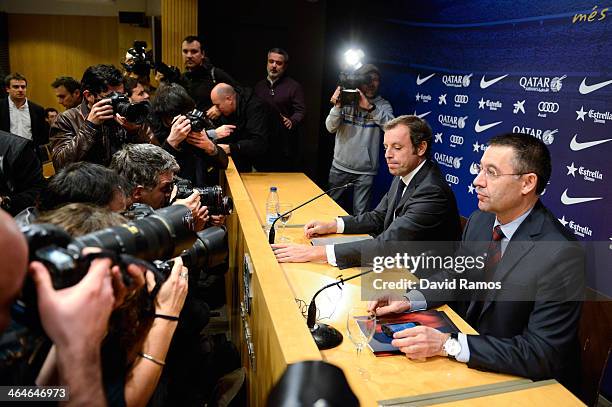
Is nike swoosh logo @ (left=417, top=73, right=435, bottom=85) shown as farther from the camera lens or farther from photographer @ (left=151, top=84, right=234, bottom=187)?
the camera lens

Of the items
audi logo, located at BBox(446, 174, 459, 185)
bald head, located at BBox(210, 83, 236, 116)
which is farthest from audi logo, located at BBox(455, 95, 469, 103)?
bald head, located at BBox(210, 83, 236, 116)

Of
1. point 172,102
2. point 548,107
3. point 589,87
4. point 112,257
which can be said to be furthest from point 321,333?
point 548,107

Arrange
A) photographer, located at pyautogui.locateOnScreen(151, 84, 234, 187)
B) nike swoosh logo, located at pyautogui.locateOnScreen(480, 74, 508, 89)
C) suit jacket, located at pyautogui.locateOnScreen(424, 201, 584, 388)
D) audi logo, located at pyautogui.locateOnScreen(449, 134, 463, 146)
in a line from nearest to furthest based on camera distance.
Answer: suit jacket, located at pyautogui.locateOnScreen(424, 201, 584, 388) < photographer, located at pyautogui.locateOnScreen(151, 84, 234, 187) < nike swoosh logo, located at pyautogui.locateOnScreen(480, 74, 508, 89) < audi logo, located at pyautogui.locateOnScreen(449, 134, 463, 146)

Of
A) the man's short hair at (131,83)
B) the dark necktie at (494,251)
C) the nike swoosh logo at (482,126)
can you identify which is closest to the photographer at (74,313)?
the dark necktie at (494,251)

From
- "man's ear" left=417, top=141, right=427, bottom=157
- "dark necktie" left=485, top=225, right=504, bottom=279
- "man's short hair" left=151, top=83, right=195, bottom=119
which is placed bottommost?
"dark necktie" left=485, top=225, right=504, bottom=279

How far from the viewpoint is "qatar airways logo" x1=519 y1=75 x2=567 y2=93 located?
2919 mm

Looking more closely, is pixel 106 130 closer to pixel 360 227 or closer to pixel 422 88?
pixel 360 227

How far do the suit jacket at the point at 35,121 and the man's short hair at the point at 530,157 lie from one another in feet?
14.3

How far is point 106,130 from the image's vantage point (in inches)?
94.8

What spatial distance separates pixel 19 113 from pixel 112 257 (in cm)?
444

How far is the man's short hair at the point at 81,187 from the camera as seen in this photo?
144cm

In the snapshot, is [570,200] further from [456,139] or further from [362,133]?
[362,133]

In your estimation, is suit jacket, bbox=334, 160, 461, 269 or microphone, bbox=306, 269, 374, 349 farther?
suit jacket, bbox=334, 160, 461, 269

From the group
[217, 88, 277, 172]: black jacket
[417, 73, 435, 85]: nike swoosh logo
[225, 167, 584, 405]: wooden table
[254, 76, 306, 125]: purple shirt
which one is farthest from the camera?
[254, 76, 306, 125]: purple shirt
